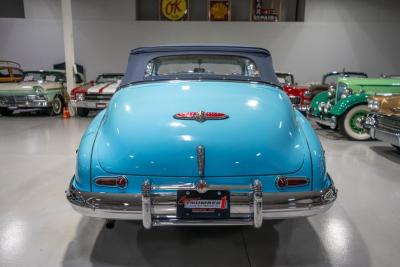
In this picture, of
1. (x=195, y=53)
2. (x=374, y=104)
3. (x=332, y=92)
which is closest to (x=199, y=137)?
(x=195, y=53)

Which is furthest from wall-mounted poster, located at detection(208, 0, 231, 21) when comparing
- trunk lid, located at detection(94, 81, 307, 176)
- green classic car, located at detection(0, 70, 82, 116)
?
trunk lid, located at detection(94, 81, 307, 176)

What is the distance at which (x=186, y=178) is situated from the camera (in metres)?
2.09

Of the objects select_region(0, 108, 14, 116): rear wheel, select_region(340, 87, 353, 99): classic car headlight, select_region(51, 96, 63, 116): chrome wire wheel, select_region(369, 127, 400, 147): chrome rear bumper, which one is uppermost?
select_region(340, 87, 353, 99): classic car headlight

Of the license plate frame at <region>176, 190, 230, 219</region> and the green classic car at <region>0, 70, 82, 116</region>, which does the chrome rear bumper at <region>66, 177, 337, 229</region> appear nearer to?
the license plate frame at <region>176, 190, 230, 219</region>

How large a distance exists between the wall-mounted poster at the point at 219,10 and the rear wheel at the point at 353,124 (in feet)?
28.2

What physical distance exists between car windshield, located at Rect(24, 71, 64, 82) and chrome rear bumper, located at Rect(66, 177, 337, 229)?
31.4 feet

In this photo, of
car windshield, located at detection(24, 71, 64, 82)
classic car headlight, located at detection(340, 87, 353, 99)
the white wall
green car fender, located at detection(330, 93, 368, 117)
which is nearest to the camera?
green car fender, located at detection(330, 93, 368, 117)

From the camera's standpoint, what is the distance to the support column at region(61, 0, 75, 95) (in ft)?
30.9

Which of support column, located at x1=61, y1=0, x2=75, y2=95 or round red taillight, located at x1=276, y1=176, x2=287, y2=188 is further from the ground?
support column, located at x1=61, y1=0, x2=75, y2=95

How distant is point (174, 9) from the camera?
13.9m

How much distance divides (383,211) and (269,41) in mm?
11388

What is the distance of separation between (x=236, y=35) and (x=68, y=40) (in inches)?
266

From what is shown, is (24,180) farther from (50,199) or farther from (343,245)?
(343,245)

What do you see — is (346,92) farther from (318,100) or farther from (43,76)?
(43,76)
